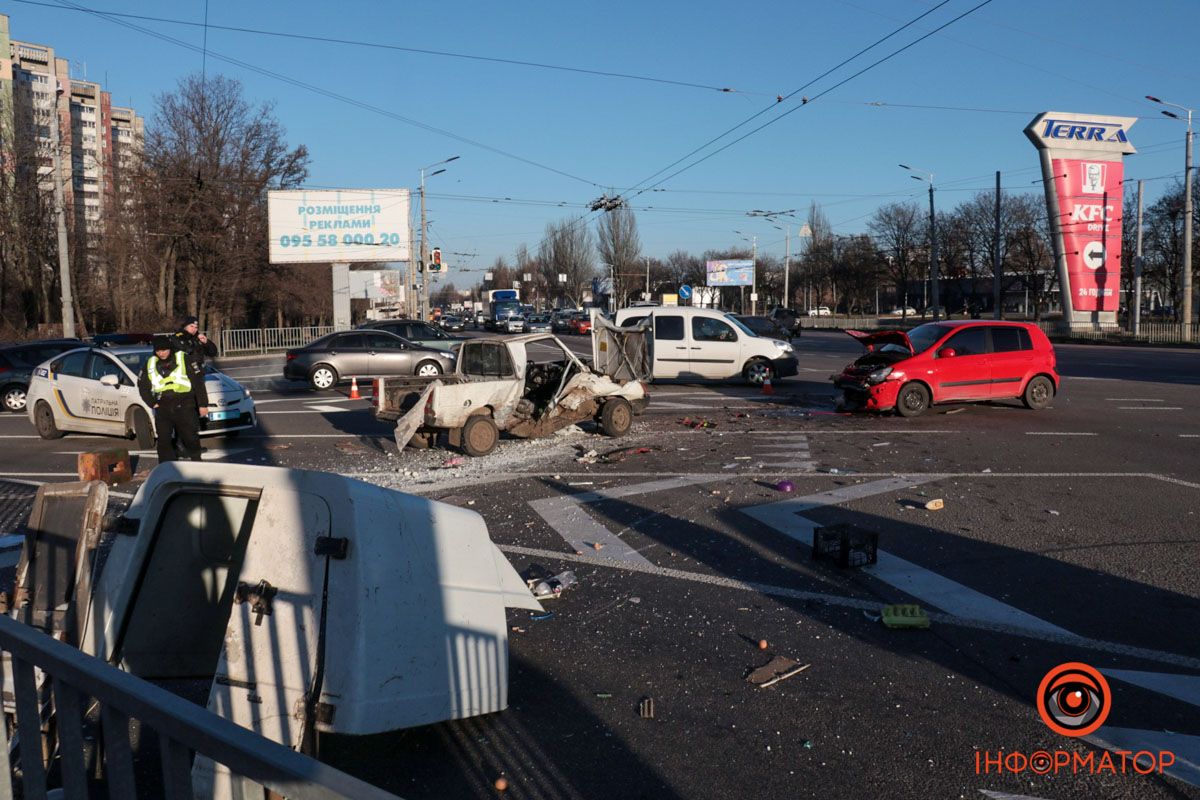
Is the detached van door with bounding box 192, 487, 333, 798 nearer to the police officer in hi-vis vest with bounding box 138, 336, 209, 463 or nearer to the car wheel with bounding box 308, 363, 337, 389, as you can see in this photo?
the police officer in hi-vis vest with bounding box 138, 336, 209, 463

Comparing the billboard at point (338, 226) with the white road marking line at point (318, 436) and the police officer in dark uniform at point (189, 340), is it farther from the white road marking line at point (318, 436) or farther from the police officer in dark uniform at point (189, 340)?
the police officer in dark uniform at point (189, 340)

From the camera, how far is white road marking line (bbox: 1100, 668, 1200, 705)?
499cm

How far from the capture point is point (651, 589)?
22.9 feet

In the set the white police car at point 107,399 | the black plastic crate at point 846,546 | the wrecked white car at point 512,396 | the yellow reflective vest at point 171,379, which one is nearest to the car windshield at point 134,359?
the white police car at point 107,399

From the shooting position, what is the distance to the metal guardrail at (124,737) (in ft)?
6.39

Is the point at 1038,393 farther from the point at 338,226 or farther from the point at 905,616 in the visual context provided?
the point at 338,226

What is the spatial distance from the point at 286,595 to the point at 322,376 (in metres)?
21.2

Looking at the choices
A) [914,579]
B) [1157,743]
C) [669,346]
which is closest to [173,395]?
[914,579]

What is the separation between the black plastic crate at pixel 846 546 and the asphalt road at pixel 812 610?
10cm

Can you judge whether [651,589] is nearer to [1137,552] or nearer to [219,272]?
[1137,552]

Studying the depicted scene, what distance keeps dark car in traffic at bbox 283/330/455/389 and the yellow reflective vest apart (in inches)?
522

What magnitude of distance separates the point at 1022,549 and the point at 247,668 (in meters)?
6.29

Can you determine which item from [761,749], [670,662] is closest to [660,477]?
[670,662]

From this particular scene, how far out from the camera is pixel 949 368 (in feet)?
54.7
